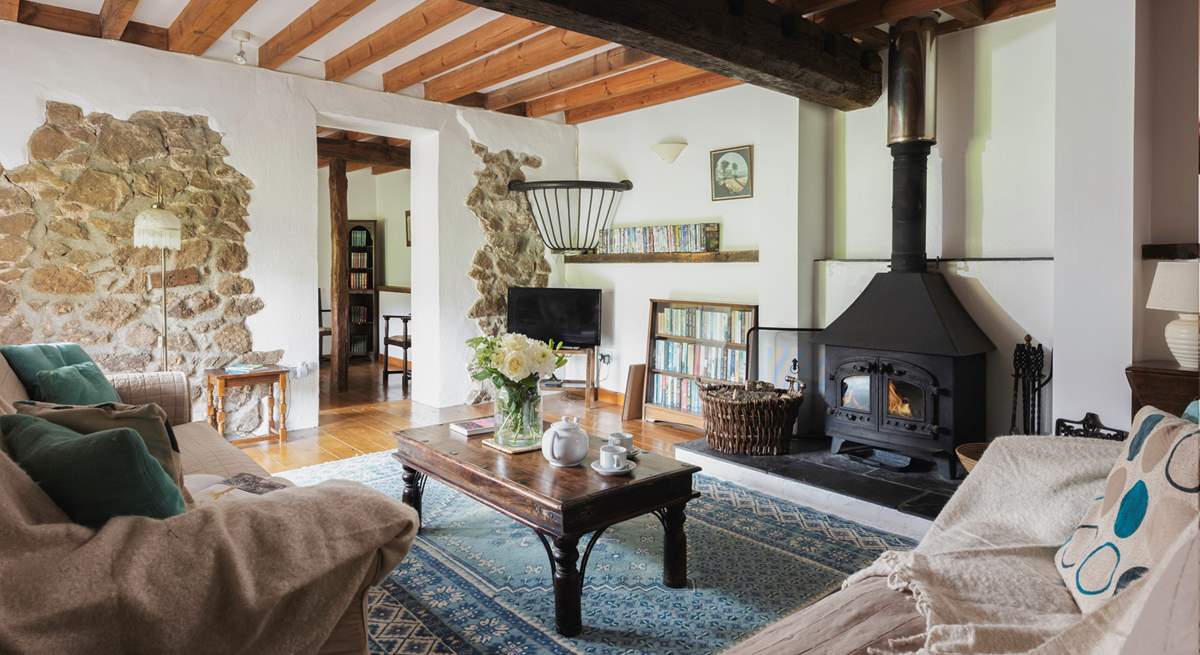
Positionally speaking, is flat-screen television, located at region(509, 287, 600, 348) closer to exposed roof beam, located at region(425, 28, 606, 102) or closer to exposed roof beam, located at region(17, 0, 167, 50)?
exposed roof beam, located at region(425, 28, 606, 102)

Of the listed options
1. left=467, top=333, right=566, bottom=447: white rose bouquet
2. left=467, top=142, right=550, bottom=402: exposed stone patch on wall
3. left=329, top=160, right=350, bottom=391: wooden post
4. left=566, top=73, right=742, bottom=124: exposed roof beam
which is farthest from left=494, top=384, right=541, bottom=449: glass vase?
left=329, top=160, right=350, bottom=391: wooden post

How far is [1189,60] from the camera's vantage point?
2971mm

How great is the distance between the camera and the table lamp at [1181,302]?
7.98ft

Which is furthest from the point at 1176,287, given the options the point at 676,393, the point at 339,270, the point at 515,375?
the point at 339,270

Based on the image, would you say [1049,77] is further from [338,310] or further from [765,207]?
[338,310]

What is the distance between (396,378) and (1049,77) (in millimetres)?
6091

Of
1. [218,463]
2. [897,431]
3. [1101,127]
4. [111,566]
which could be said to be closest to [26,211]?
[218,463]

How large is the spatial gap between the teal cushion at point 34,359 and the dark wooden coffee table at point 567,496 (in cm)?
156

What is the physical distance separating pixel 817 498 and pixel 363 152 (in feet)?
17.1

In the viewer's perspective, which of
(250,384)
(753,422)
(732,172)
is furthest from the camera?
(732,172)

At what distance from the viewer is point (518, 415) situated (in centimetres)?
282

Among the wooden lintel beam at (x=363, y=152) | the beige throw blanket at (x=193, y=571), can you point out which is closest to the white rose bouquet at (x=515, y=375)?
the beige throw blanket at (x=193, y=571)

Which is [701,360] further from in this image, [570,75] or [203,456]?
[203,456]

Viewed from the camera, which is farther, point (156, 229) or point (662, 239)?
point (662, 239)
